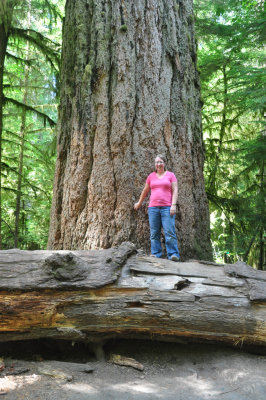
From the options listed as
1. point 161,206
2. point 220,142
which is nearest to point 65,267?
point 161,206

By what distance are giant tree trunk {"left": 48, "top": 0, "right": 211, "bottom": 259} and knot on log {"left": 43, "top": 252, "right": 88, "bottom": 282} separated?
120 cm

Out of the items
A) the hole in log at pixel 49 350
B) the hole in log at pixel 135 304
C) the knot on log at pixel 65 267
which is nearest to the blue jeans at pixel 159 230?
the hole in log at pixel 135 304

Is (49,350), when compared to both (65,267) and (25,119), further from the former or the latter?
(25,119)

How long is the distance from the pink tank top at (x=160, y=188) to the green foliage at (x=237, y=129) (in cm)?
293

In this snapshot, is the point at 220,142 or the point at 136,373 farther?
the point at 220,142

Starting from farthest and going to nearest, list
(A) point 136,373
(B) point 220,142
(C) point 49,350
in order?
(B) point 220,142 → (C) point 49,350 → (A) point 136,373

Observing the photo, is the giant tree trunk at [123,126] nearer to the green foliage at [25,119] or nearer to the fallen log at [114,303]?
the fallen log at [114,303]

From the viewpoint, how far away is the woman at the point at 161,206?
4828 millimetres

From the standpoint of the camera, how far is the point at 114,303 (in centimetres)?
366

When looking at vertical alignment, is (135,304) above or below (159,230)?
below

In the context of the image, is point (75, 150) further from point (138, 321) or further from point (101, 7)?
point (138, 321)

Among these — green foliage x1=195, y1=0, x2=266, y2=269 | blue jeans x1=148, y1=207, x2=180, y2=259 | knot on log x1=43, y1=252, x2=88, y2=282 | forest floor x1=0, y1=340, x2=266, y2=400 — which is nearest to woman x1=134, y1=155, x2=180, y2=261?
blue jeans x1=148, y1=207, x2=180, y2=259

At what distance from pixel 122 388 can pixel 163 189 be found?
8.82 feet

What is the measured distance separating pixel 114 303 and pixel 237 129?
9.48m
